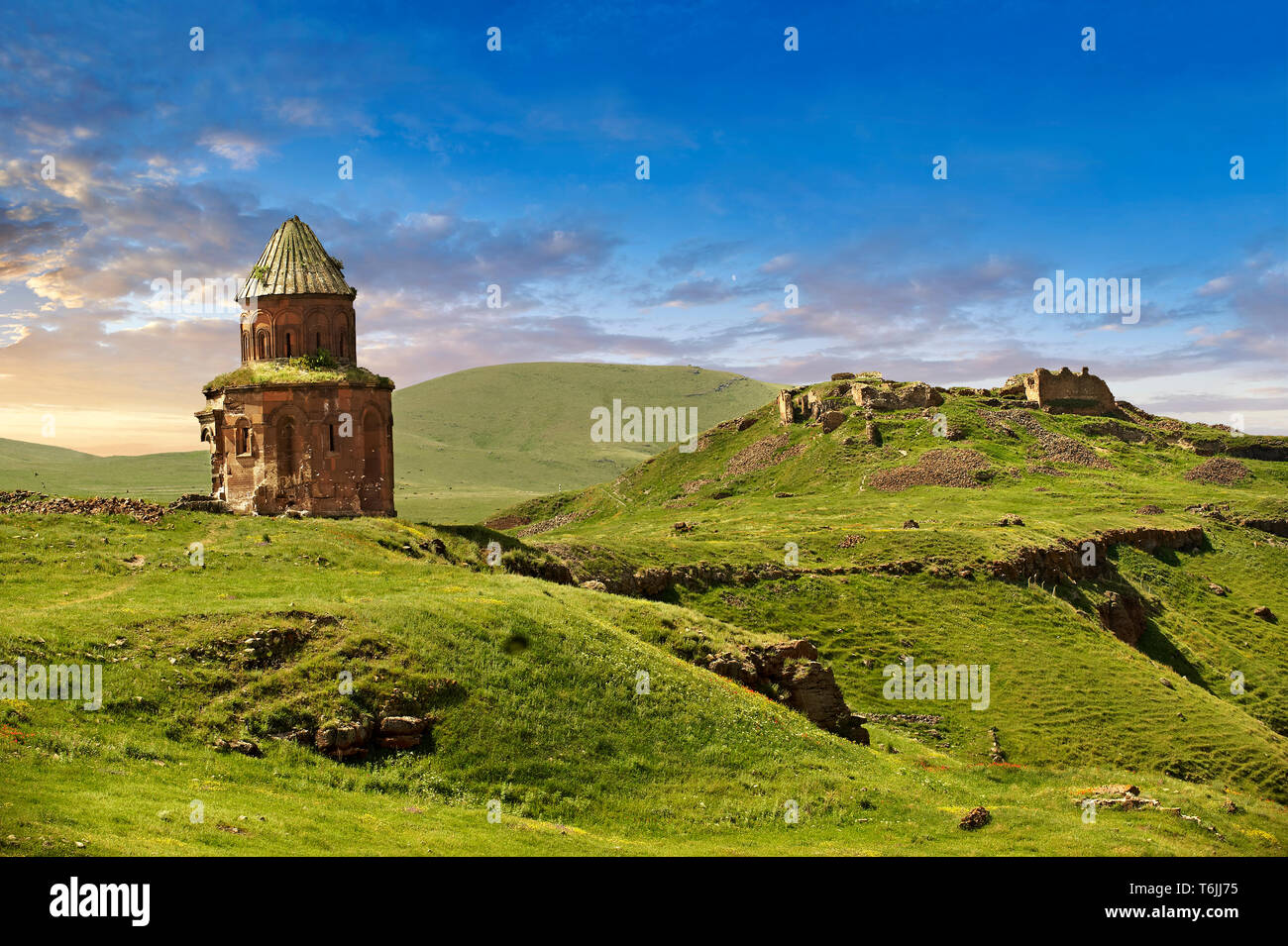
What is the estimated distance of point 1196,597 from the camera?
2544 inches

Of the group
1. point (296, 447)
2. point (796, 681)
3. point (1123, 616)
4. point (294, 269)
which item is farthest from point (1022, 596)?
point (294, 269)

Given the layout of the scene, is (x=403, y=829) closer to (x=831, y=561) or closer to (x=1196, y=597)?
(x=831, y=561)

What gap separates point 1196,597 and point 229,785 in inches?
2446

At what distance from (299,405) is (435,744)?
2562cm

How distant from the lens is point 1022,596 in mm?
54438

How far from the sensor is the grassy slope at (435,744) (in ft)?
58.5

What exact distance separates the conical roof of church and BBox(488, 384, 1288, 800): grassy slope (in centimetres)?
1743

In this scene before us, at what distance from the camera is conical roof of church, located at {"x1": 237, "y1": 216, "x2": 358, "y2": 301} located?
45.7 m

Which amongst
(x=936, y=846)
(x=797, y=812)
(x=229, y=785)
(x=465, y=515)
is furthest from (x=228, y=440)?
(x=465, y=515)

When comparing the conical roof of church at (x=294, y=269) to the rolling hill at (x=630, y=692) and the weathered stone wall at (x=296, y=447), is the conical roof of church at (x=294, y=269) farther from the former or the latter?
the rolling hill at (x=630, y=692)

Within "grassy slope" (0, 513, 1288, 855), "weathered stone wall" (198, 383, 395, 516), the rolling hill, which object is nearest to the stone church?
"weathered stone wall" (198, 383, 395, 516)

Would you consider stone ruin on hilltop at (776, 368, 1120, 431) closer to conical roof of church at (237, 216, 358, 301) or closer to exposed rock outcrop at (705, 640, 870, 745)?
conical roof of church at (237, 216, 358, 301)

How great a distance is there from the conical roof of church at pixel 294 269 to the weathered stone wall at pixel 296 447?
14.8ft

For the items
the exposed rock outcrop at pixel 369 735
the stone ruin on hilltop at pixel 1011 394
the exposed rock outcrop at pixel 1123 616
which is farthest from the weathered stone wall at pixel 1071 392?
the exposed rock outcrop at pixel 369 735
